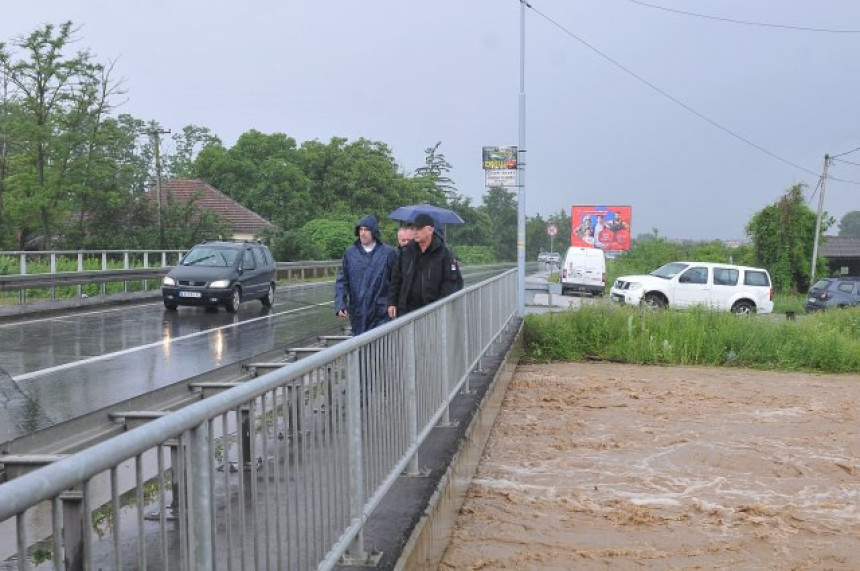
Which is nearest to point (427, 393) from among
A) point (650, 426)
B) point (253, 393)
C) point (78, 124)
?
point (253, 393)

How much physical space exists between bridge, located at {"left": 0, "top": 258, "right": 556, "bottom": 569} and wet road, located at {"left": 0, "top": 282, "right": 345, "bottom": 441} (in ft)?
10.6

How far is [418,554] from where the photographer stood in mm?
4195

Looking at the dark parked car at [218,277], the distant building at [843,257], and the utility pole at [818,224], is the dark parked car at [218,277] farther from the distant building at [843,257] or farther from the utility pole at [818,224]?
the distant building at [843,257]

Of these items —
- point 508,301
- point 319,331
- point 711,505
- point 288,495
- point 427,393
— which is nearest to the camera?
point 288,495

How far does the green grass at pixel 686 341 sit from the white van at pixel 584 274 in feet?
69.5

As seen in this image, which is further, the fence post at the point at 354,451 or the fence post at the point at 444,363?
the fence post at the point at 444,363

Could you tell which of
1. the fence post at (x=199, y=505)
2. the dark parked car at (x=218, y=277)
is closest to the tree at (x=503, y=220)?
the dark parked car at (x=218, y=277)

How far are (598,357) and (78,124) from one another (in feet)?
87.3

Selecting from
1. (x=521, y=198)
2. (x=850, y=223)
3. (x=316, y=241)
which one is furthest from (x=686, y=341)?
(x=850, y=223)

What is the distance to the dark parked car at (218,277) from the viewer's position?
18.8 metres

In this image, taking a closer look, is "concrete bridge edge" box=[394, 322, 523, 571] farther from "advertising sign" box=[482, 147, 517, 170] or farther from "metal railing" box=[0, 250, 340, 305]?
"metal railing" box=[0, 250, 340, 305]


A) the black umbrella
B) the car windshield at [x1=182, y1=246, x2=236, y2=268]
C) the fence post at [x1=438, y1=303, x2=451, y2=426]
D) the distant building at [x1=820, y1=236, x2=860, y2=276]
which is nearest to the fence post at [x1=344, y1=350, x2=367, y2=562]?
the fence post at [x1=438, y1=303, x2=451, y2=426]

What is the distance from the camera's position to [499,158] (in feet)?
54.0

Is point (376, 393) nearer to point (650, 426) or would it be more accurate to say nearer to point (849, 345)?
point (650, 426)
